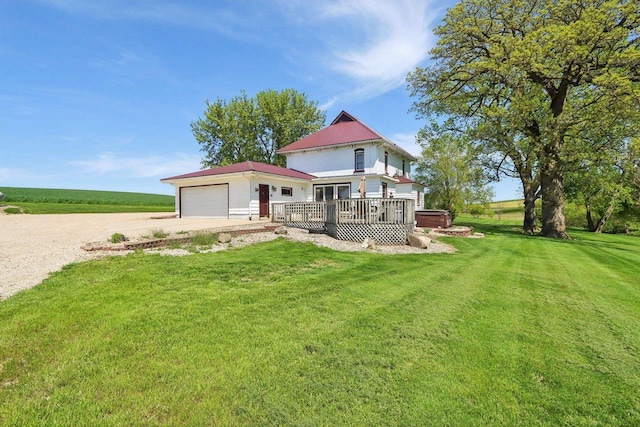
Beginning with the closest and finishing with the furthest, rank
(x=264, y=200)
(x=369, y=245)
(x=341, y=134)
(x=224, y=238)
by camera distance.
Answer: (x=224, y=238) < (x=369, y=245) < (x=264, y=200) < (x=341, y=134)

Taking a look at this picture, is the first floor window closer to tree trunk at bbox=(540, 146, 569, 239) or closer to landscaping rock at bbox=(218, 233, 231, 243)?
tree trunk at bbox=(540, 146, 569, 239)

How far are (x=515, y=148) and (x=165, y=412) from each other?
2168cm

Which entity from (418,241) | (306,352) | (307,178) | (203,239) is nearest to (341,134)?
(307,178)

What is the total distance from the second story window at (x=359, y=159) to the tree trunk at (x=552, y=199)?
10.9 meters

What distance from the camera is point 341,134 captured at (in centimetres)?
2297

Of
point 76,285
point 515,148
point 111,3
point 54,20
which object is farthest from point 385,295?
point 515,148

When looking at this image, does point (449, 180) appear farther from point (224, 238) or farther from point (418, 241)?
point (224, 238)

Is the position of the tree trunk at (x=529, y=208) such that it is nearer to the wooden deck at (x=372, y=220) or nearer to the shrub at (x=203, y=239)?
the wooden deck at (x=372, y=220)

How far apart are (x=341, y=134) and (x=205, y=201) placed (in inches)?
461

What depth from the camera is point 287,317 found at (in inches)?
147

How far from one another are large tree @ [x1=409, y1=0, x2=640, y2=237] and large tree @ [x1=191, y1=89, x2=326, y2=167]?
19026mm

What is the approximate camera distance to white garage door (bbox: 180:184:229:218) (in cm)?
1922

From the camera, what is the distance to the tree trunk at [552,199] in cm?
1670

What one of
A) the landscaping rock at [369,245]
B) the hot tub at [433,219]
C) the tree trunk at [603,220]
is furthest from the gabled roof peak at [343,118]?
the tree trunk at [603,220]
